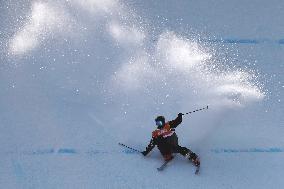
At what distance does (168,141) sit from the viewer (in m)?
7.85

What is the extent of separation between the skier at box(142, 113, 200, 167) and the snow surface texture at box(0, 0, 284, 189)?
0.49 ft

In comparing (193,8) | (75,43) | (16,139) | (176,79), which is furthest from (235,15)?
(16,139)

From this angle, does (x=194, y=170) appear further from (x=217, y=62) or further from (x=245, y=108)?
(x=217, y=62)

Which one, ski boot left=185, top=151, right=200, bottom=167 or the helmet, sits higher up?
the helmet

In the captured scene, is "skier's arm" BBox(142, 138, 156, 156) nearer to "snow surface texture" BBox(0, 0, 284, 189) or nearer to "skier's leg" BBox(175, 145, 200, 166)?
"snow surface texture" BBox(0, 0, 284, 189)

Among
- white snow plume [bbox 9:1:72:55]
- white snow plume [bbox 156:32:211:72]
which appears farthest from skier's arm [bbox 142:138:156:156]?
white snow plume [bbox 9:1:72:55]

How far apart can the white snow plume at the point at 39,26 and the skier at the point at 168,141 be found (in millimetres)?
2604

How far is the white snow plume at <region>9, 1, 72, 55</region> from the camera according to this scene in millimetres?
9586

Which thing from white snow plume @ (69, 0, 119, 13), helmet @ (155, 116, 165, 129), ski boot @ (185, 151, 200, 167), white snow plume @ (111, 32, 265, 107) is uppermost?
white snow plume @ (69, 0, 119, 13)

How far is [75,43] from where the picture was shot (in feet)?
31.7

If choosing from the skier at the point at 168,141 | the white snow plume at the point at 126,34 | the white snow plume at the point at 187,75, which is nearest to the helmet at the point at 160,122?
the skier at the point at 168,141

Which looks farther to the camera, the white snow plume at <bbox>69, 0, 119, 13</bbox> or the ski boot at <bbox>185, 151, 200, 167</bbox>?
the white snow plume at <bbox>69, 0, 119, 13</bbox>

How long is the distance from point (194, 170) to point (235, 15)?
3.04 meters

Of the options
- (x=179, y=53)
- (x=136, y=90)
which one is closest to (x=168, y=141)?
(x=136, y=90)
